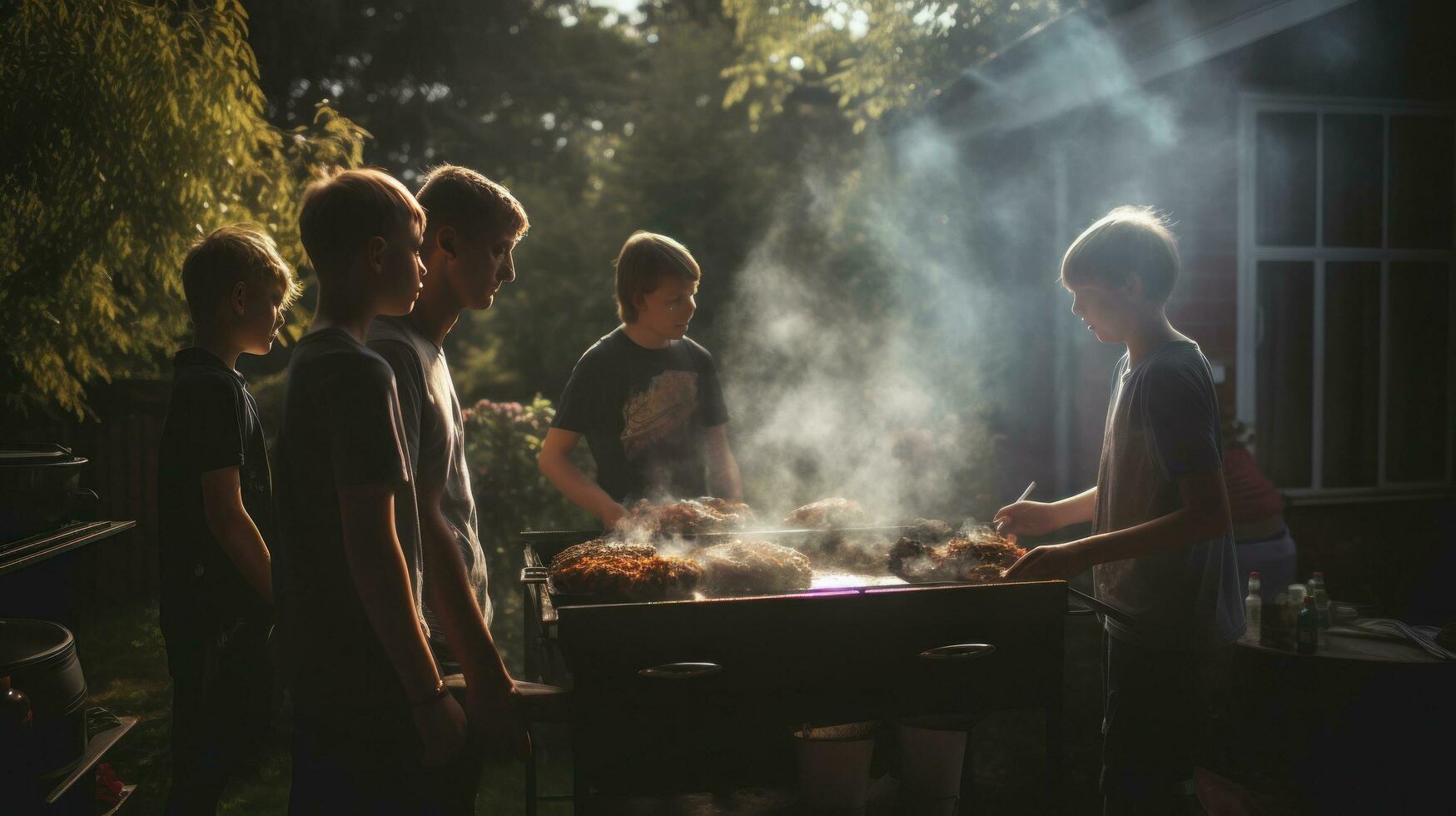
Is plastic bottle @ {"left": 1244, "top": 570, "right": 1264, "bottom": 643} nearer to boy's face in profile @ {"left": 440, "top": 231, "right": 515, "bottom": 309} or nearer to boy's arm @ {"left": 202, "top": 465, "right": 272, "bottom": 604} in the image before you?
boy's face in profile @ {"left": 440, "top": 231, "right": 515, "bottom": 309}

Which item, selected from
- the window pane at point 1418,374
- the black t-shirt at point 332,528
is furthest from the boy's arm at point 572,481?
the window pane at point 1418,374

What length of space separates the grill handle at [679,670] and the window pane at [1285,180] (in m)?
5.71

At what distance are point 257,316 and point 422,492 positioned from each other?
4.97 feet

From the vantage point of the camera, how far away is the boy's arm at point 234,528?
311 centimetres

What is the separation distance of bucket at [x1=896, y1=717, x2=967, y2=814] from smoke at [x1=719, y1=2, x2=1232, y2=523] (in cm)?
296

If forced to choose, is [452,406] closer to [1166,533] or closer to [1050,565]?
[1050,565]

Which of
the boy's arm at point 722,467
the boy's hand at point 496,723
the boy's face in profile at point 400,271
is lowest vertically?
the boy's hand at point 496,723

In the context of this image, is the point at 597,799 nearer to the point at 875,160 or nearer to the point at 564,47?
the point at 875,160

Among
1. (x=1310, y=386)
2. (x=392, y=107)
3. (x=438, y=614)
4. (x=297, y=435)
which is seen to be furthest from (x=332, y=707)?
(x=392, y=107)

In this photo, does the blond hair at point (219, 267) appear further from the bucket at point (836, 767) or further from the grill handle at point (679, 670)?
the bucket at point (836, 767)

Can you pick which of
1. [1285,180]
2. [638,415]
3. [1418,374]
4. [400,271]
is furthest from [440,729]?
[1418,374]

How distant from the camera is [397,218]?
7.32ft

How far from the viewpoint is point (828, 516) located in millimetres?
4055

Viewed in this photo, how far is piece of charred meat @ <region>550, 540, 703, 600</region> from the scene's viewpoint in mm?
2896
